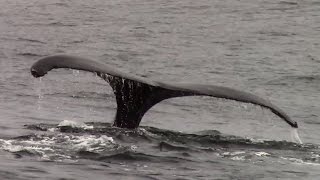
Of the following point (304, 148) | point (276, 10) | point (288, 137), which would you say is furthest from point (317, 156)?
point (276, 10)

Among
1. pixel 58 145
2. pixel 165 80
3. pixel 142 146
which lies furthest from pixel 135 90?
pixel 165 80

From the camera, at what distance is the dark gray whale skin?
1052 centimetres

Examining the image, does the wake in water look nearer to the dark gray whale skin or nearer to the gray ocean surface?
the gray ocean surface

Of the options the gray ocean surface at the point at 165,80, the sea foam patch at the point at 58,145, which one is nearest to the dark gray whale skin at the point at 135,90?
the gray ocean surface at the point at 165,80

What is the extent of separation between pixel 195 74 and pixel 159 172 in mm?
18153

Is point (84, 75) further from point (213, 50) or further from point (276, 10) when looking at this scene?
point (276, 10)

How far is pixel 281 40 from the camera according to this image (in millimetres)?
37250

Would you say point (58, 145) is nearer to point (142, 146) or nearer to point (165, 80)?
point (142, 146)

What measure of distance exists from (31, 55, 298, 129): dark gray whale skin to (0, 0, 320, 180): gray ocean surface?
311 mm

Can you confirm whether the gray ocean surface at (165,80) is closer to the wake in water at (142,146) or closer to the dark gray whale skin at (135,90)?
the wake in water at (142,146)

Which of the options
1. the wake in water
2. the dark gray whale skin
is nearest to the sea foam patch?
the wake in water

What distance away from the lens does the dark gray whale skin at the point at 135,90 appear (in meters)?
10.5

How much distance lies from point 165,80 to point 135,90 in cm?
1444

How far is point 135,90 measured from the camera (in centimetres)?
1180
